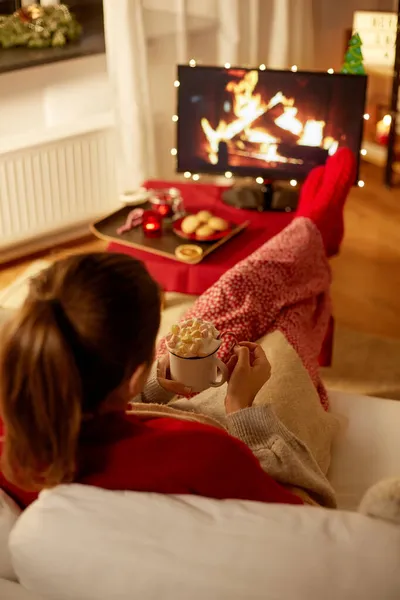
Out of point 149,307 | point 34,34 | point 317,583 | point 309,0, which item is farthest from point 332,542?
point 309,0

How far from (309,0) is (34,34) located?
126 cm

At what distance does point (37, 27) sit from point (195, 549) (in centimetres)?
298

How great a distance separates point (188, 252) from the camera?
8.09 ft

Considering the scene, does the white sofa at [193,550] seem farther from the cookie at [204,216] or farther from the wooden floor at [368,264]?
the wooden floor at [368,264]

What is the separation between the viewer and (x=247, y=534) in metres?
0.98

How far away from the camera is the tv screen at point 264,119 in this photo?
2.87m

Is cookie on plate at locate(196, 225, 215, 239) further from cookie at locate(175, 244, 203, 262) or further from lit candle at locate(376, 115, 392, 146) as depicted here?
lit candle at locate(376, 115, 392, 146)

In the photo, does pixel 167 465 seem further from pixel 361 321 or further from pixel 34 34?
pixel 34 34

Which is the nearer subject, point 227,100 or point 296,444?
point 296,444

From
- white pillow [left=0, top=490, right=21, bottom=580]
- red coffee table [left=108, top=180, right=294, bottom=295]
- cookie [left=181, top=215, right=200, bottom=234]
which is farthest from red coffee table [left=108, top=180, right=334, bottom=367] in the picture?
white pillow [left=0, top=490, right=21, bottom=580]

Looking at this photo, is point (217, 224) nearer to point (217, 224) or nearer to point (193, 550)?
point (217, 224)

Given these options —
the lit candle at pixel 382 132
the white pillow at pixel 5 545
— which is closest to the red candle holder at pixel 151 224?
the white pillow at pixel 5 545

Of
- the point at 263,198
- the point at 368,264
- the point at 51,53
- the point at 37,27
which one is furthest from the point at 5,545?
the point at 37,27

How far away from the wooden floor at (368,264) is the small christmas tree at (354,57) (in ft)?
2.63
